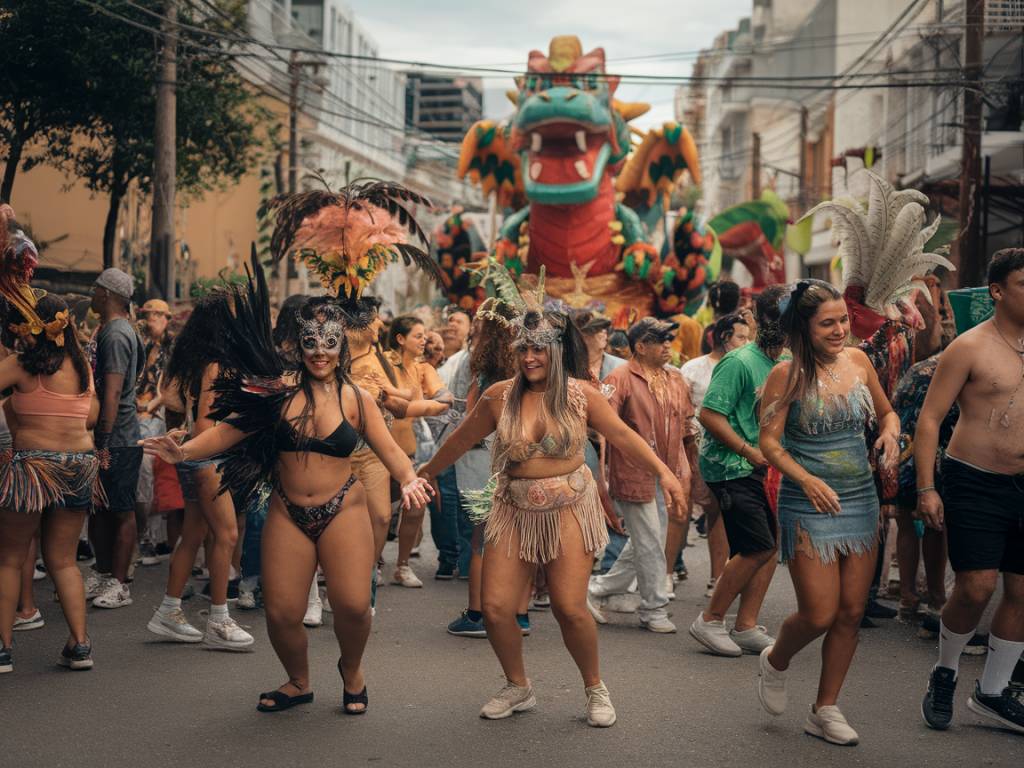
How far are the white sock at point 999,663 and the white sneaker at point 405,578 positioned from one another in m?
4.68

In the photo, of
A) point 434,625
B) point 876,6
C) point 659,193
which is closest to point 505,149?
point 659,193

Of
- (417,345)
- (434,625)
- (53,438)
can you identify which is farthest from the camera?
(417,345)

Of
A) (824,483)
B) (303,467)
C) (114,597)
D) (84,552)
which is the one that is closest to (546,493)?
(303,467)

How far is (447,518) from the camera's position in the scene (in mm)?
10305

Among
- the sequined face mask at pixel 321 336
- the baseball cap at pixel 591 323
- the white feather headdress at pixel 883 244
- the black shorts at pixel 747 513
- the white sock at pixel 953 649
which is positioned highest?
the white feather headdress at pixel 883 244

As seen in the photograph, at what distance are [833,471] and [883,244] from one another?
1829 millimetres

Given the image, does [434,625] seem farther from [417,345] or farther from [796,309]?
[796,309]

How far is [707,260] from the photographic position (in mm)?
18406

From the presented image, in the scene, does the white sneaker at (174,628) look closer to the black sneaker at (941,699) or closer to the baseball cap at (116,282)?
the baseball cap at (116,282)

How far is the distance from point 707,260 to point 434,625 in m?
10.9

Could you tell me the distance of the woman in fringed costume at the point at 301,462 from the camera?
5.98m

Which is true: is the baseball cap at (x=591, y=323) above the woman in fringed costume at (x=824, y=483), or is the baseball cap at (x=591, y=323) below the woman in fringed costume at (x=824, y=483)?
above

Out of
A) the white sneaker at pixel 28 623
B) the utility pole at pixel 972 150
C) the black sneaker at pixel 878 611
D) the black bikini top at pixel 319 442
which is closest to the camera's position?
the black bikini top at pixel 319 442

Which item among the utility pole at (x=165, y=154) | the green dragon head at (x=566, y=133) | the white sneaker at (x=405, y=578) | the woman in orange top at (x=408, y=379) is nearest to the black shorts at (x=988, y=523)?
the woman in orange top at (x=408, y=379)
